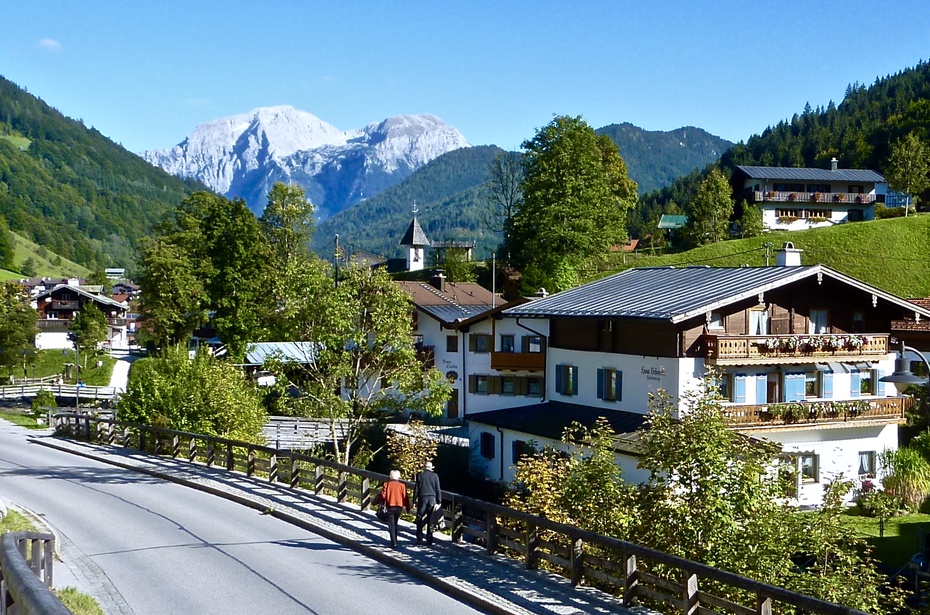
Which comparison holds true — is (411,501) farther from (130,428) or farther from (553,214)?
(553,214)

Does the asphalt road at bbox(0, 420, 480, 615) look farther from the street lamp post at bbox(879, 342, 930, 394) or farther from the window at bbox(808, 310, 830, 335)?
the window at bbox(808, 310, 830, 335)

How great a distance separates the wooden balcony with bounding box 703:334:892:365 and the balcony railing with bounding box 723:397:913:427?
185cm

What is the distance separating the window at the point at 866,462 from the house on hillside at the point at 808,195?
6385cm

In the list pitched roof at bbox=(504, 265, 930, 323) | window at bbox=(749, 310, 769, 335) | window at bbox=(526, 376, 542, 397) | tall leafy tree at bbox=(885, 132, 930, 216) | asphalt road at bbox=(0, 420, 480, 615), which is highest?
tall leafy tree at bbox=(885, 132, 930, 216)

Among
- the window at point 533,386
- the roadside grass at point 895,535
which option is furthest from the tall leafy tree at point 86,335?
the roadside grass at point 895,535

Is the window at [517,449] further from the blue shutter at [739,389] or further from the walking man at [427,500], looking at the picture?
the walking man at [427,500]

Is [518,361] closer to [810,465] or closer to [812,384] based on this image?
[812,384]

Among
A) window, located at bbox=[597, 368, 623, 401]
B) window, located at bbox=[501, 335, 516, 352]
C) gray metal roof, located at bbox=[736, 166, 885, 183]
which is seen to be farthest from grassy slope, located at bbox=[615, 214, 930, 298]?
window, located at bbox=[597, 368, 623, 401]

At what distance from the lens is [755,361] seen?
1506 inches

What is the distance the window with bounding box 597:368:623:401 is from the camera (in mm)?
41188

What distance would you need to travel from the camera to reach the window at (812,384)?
40656mm

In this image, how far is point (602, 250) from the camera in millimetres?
74250

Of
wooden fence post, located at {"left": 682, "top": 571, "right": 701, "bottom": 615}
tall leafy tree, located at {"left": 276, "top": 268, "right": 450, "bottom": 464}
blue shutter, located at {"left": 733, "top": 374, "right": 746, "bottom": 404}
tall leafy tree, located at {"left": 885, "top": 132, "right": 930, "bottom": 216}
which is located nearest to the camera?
wooden fence post, located at {"left": 682, "top": 571, "right": 701, "bottom": 615}

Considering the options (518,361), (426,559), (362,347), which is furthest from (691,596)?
(518,361)
